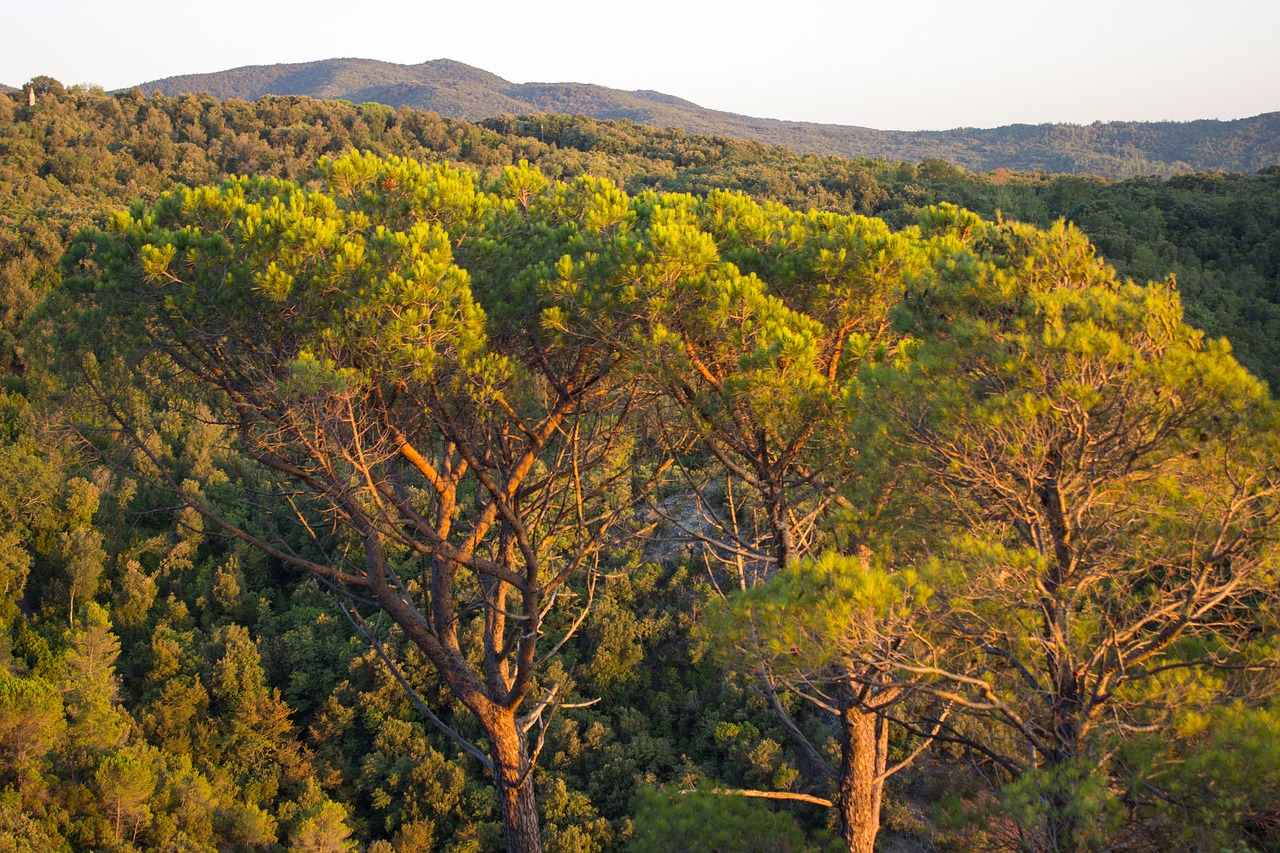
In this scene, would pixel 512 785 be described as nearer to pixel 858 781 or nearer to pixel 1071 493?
pixel 858 781

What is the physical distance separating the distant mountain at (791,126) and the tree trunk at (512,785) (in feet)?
126

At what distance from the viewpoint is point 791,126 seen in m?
68.5

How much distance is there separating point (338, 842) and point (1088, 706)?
23.3 ft

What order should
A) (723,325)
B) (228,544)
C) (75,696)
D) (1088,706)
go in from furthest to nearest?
1. (228,544)
2. (75,696)
3. (723,325)
4. (1088,706)

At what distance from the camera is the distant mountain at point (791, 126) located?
45906 mm

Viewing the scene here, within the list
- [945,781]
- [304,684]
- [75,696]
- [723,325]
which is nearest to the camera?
[723,325]

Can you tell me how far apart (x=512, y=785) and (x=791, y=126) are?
70.1m

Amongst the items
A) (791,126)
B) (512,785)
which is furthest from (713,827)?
(791,126)

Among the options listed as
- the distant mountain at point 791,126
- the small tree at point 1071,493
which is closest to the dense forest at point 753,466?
the small tree at point 1071,493

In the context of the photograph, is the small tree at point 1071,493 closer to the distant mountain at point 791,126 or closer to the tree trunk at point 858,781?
the tree trunk at point 858,781

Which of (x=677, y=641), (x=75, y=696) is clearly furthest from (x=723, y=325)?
A: (x=75, y=696)

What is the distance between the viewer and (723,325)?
14.7 ft

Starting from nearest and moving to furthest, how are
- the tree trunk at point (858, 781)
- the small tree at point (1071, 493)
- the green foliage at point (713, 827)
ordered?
1. the small tree at point (1071, 493)
2. the green foliage at point (713, 827)
3. the tree trunk at point (858, 781)

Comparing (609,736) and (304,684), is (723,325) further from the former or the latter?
(304,684)
